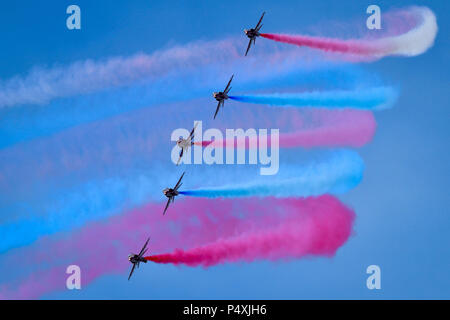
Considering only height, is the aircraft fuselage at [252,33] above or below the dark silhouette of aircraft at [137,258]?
above

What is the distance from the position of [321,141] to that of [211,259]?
11999 millimetres

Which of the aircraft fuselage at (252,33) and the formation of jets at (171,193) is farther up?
the aircraft fuselage at (252,33)

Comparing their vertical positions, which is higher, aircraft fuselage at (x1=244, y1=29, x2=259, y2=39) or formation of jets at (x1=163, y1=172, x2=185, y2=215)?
aircraft fuselage at (x1=244, y1=29, x2=259, y2=39)

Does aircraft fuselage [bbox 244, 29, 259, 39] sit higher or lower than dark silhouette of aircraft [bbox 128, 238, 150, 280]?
higher

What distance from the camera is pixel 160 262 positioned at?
82500 millimetres
